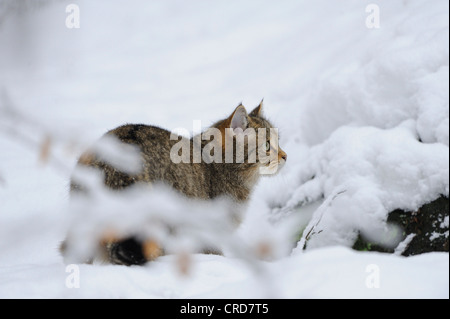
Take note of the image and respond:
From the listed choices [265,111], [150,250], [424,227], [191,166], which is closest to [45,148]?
[150,250]

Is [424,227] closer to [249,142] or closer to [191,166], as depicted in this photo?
[249,142]

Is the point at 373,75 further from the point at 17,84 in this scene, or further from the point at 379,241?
the point at 17,84

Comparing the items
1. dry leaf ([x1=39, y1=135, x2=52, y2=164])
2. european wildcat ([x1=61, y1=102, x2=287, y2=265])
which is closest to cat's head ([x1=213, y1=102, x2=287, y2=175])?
european wildcat ([x1=61, y1=102, x2=287, y2=265])

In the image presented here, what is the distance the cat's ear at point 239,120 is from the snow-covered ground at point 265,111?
0.92 m

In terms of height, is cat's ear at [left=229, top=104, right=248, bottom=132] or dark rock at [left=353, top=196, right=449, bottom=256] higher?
cat's ear at [left=229, top=104, right=248, bottom=132]

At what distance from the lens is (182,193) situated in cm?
281

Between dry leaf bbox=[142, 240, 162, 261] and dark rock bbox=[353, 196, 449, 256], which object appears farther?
dark rock bbox=[353, 196, 449, 256]

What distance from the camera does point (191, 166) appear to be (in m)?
3.11

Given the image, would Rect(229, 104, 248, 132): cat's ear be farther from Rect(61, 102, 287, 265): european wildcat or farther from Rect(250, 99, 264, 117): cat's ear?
Rect(250, 99, 264, 117): cat's ear

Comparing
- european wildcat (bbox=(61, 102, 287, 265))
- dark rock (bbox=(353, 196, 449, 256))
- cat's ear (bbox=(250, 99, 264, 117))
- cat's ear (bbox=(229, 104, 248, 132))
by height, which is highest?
cat's ear (bbox=(250, 99, 264, 117))

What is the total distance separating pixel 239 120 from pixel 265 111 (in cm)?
263

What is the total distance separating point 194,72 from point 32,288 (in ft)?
23.5

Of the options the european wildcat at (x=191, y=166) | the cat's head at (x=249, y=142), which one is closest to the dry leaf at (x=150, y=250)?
the european wildcat at (x=191, y=166)

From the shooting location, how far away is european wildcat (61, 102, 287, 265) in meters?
2.36
